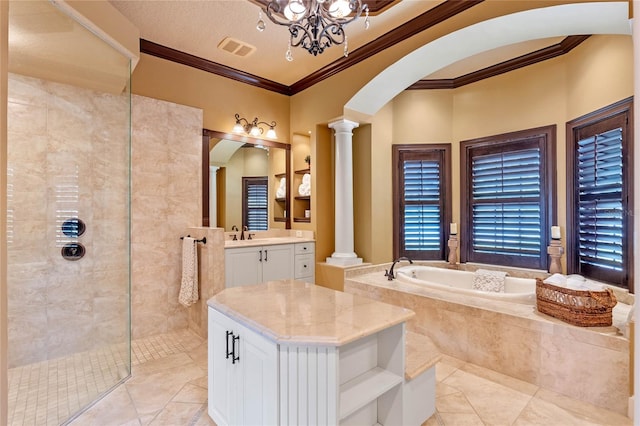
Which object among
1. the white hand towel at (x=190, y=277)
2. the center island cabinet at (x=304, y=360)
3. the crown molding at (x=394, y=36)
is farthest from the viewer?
the white hand towel at (x=190, y=277)

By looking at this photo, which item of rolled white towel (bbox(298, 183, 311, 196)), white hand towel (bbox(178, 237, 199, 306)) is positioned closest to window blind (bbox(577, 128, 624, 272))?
rolled white towel (bbox(298, 183, 311, 196))

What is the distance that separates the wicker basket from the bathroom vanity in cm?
256

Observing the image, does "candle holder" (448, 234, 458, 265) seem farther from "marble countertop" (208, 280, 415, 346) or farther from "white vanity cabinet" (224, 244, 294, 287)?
"marble countertop" (208, 280, 415, 346)

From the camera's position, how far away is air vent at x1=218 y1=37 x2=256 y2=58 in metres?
3.30

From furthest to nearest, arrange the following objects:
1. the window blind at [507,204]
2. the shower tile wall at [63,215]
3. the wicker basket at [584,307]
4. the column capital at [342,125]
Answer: the column capital at [342,125] → the window blind at [507,204] → the shower tile wall at [63,215] → the wicker basket at [584,307]

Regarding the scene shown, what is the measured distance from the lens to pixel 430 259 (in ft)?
14.0

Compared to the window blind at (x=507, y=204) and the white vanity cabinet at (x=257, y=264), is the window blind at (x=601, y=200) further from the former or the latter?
the white vanity cabinet at (x=257, y=264)

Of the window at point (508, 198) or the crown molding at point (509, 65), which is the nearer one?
the crown molding at point (509, 65)

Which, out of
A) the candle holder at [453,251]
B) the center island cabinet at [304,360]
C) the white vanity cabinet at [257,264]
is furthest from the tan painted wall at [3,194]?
the candle holder at [453,251]

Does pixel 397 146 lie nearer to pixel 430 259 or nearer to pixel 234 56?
pixel 430 259

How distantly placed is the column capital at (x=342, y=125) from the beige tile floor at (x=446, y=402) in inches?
106

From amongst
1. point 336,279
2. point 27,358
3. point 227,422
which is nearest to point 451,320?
point 336,279

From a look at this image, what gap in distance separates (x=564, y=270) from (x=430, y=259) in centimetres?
145

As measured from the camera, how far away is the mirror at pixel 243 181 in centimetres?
374
